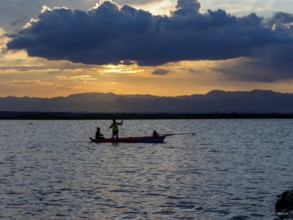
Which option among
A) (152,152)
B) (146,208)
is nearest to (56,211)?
(146,208)

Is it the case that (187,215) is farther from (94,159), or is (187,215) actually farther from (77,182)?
(94,159)

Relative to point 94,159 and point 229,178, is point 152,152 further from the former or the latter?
point 229,178

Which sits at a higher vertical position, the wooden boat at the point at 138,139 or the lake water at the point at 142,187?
the wooden boat at the point at 138,139

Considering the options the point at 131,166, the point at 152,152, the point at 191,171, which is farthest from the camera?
the point at 152,152

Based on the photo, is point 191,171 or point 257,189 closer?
point 257,189

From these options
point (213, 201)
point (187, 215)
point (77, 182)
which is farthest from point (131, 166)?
point (187, 215)

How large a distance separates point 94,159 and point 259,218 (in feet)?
86.3

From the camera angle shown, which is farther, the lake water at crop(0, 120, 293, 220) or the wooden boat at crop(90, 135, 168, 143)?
the wooden boat at crop(90, 135, 168, 143)

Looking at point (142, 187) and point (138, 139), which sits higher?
point (138, 139)

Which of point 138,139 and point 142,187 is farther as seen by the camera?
point 138,139

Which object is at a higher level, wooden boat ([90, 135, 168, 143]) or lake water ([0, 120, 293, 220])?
wooden boat ([90, 135, 168, 143])

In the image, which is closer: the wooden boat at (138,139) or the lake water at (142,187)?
the lake water at (142,187)

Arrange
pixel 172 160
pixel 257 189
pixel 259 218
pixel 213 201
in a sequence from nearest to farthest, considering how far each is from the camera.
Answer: pixel 259 218
pixel 213 201
pixel 257 189
pixel 172 160

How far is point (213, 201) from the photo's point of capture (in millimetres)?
23234
